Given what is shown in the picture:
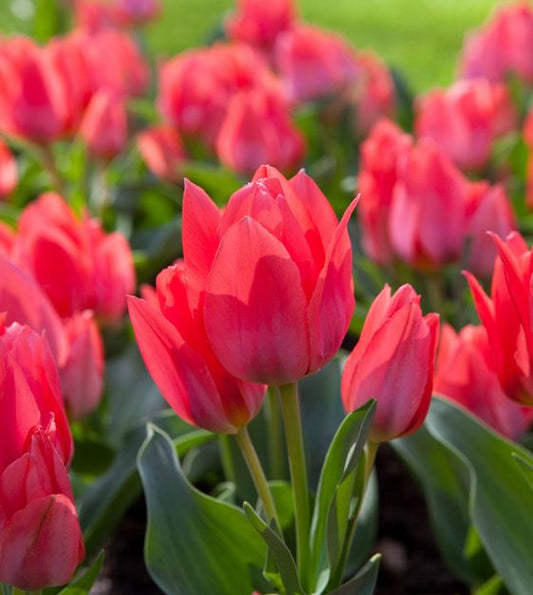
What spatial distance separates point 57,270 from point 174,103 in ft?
2.86

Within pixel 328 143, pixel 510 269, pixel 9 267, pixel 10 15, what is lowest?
pixel 10 15

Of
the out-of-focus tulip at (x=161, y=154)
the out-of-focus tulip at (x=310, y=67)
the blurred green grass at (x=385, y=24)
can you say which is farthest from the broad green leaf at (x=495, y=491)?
the blurred green grass at (x=385, y=24)

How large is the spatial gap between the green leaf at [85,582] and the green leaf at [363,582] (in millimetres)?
163

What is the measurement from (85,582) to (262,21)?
1.95 meters

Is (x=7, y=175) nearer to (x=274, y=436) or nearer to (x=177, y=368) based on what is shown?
(x=274, y=436)

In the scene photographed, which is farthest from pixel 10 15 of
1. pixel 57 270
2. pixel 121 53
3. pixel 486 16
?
pixel 57 270

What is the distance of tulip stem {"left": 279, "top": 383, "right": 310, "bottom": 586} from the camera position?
0.79 m

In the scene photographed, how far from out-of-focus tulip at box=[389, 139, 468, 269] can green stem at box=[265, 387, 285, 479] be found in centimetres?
26

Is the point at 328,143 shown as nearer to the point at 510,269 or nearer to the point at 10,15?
the point at 510,269

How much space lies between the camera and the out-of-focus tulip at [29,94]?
1.74 meters

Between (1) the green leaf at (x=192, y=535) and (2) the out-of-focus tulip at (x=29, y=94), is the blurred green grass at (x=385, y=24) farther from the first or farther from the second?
(1) the green leaf at (x=192, y=535)

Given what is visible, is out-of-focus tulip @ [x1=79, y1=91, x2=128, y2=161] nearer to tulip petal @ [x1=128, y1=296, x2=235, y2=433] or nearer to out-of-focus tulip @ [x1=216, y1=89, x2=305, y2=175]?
out-of-focus tulip @ [x1=216, y1=89, x2=305, y2=175]

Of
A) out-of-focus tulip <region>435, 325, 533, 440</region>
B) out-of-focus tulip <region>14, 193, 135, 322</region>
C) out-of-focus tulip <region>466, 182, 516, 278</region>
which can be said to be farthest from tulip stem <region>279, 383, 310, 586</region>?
out-of-focus tulip <region>466, 182, 516, 278</region>

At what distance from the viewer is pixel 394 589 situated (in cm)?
136
